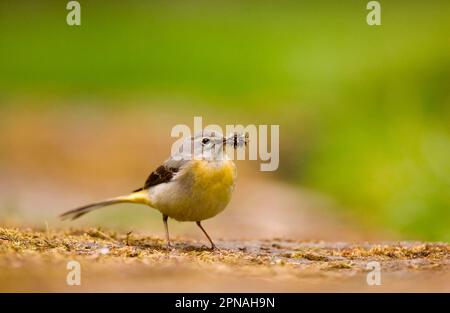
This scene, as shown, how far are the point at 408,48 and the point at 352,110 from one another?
3570 millimetres

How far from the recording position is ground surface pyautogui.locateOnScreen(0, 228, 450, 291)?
5887 mm

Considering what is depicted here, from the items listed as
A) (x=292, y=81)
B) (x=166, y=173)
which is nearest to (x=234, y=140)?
(x=166, y=173)

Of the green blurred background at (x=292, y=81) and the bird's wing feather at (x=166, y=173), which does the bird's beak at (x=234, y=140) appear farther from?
the green blurred background at (x=292, y=81)

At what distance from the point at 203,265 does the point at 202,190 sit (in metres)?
1.05

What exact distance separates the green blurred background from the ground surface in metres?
3.81

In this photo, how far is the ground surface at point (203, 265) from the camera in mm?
5887

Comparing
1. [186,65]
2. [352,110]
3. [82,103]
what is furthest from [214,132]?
[186,65]

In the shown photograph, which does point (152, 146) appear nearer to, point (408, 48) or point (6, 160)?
point (6, 160)

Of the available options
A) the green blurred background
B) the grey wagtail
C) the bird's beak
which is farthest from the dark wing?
the green blurred background

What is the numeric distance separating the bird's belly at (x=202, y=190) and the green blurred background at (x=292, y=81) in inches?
171

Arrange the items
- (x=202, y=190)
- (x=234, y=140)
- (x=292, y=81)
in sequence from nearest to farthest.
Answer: (x=202, y=190) → (x=234, y=140) → (x=292, y=81)

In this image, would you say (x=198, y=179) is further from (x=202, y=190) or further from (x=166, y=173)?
(x=166, y=173)

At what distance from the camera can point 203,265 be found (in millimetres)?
6621

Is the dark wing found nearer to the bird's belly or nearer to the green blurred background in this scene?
the bird's belly
